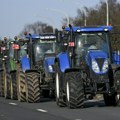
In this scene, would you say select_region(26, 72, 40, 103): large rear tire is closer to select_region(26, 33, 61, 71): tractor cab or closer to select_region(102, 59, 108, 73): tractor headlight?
select_region(26, 33, 61, 71): tractor cab

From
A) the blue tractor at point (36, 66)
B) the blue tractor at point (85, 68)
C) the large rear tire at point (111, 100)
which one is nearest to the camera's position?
the blue tractor at point (85, 68)

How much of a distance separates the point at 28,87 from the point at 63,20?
70.5 metres

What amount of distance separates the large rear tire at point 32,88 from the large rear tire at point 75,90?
3.86 m

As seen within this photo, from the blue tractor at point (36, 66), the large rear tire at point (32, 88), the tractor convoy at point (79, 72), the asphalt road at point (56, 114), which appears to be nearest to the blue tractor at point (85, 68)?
the tractor convoy at point (79, 72)

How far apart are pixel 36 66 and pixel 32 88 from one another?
9.75 ft

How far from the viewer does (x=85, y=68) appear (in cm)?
1995

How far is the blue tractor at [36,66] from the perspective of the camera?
2342cm

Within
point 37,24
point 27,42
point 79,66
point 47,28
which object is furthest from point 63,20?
point 79,66

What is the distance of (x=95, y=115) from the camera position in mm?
16922

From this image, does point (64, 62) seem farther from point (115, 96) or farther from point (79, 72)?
point (115, 96)

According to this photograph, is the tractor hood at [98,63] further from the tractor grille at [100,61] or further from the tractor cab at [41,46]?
the tractor cab at [41,46]

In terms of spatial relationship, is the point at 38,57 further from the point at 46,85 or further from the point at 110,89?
the point at 110,89

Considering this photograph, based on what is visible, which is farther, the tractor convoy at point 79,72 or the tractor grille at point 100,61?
the tractor grille at point 100,61

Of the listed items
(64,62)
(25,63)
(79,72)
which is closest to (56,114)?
(79,72)
